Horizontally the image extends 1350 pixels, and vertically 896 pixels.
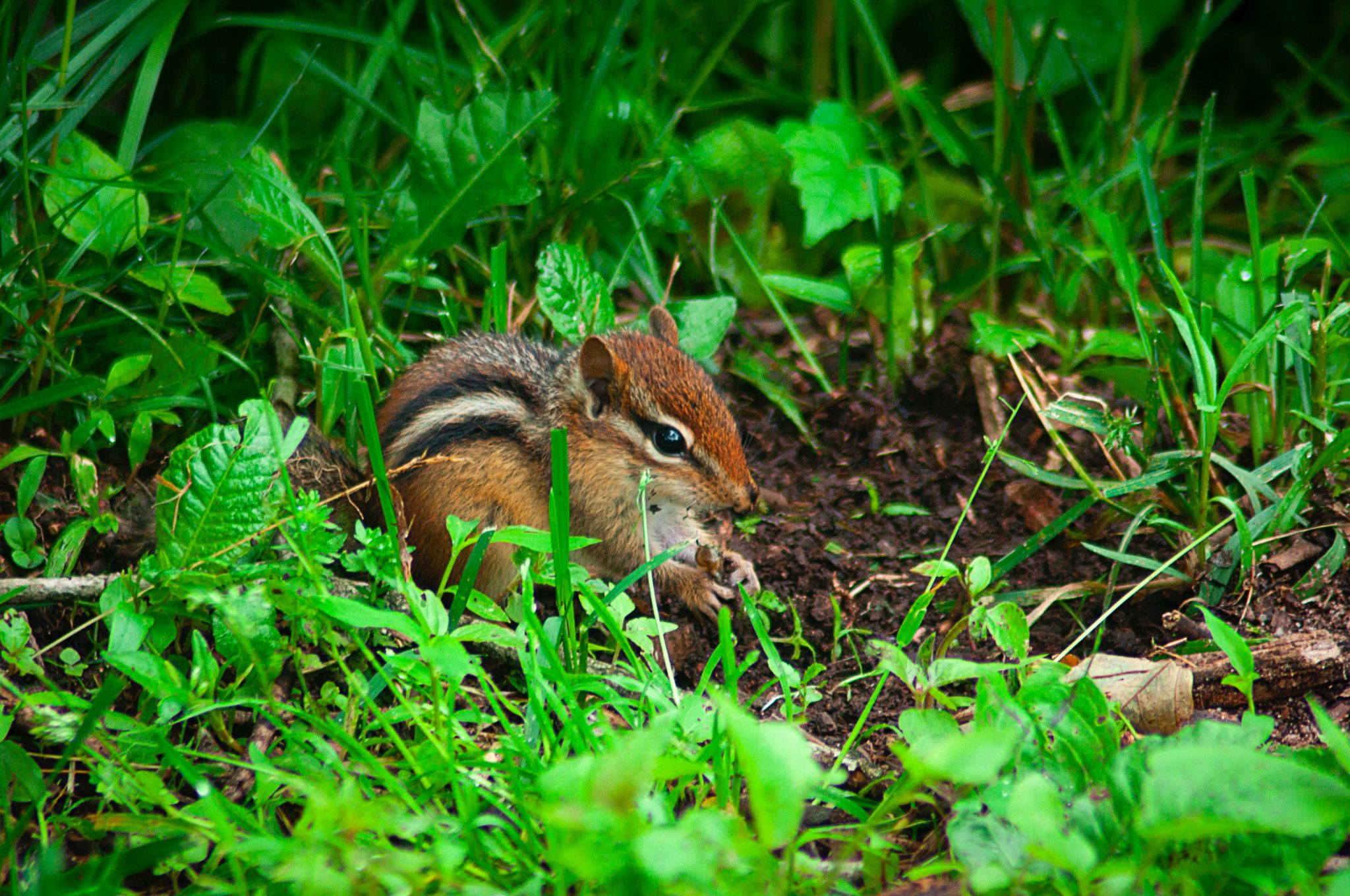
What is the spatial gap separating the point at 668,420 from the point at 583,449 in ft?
0.94

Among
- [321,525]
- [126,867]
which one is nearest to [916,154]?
[321,525]

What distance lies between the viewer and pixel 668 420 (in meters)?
3.20

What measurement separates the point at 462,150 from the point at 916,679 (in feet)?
7.10

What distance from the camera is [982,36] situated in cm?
426

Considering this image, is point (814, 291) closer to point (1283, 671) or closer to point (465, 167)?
point (465, 167)

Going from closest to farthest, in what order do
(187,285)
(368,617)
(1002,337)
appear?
(368,617) < (187,285) < (1002,337)

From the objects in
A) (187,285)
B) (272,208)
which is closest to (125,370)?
(187,285)

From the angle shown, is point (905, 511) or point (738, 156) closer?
point (905, 511)

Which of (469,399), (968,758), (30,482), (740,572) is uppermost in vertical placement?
(968,758)

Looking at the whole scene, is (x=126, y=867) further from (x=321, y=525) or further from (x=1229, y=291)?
(x=1229, y=291)

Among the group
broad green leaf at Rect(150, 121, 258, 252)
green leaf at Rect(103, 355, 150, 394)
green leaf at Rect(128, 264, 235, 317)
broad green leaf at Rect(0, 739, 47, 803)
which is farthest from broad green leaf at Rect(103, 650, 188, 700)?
broad green leaf at Rect(150, 121, 258, 252)

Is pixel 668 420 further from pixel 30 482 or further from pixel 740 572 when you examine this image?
pixel 30 482

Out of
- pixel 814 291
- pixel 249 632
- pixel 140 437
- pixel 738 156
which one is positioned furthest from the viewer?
pixel 738 156

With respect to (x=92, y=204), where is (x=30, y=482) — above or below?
below
